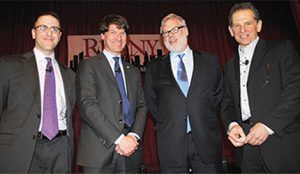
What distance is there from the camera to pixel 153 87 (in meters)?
2.36

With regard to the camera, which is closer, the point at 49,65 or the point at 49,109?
the point at 49,109

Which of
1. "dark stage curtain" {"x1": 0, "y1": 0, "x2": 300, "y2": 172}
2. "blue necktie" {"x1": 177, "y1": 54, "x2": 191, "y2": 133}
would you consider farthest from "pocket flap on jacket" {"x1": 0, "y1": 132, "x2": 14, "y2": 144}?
"dark stage curtain" {"x1": 0, "y1": 0, "x2": 300, "y2": 172}

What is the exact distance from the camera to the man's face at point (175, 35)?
7.50 ft

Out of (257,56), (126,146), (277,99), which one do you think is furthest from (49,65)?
(277,99)

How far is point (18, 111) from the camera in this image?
195cm

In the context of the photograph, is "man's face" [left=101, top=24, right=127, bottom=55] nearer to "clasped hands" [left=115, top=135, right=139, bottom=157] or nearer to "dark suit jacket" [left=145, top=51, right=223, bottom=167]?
"dark suit jacket" [left=145, top=51, right=223, bottom=167]

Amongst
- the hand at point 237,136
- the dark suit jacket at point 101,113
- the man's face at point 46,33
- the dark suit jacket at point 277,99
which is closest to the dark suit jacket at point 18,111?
the man's face at point 46,33

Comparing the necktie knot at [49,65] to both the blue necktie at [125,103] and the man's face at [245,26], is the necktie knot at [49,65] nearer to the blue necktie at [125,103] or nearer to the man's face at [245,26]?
the blue necktie at [125,103]

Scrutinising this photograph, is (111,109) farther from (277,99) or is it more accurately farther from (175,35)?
(277,99)

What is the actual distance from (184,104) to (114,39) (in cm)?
71

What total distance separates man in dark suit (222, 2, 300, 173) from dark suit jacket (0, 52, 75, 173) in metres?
1.27

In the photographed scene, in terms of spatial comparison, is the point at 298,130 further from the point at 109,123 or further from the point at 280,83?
the point at 109,123

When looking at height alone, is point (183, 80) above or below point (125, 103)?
above

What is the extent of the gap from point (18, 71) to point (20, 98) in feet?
0.65
